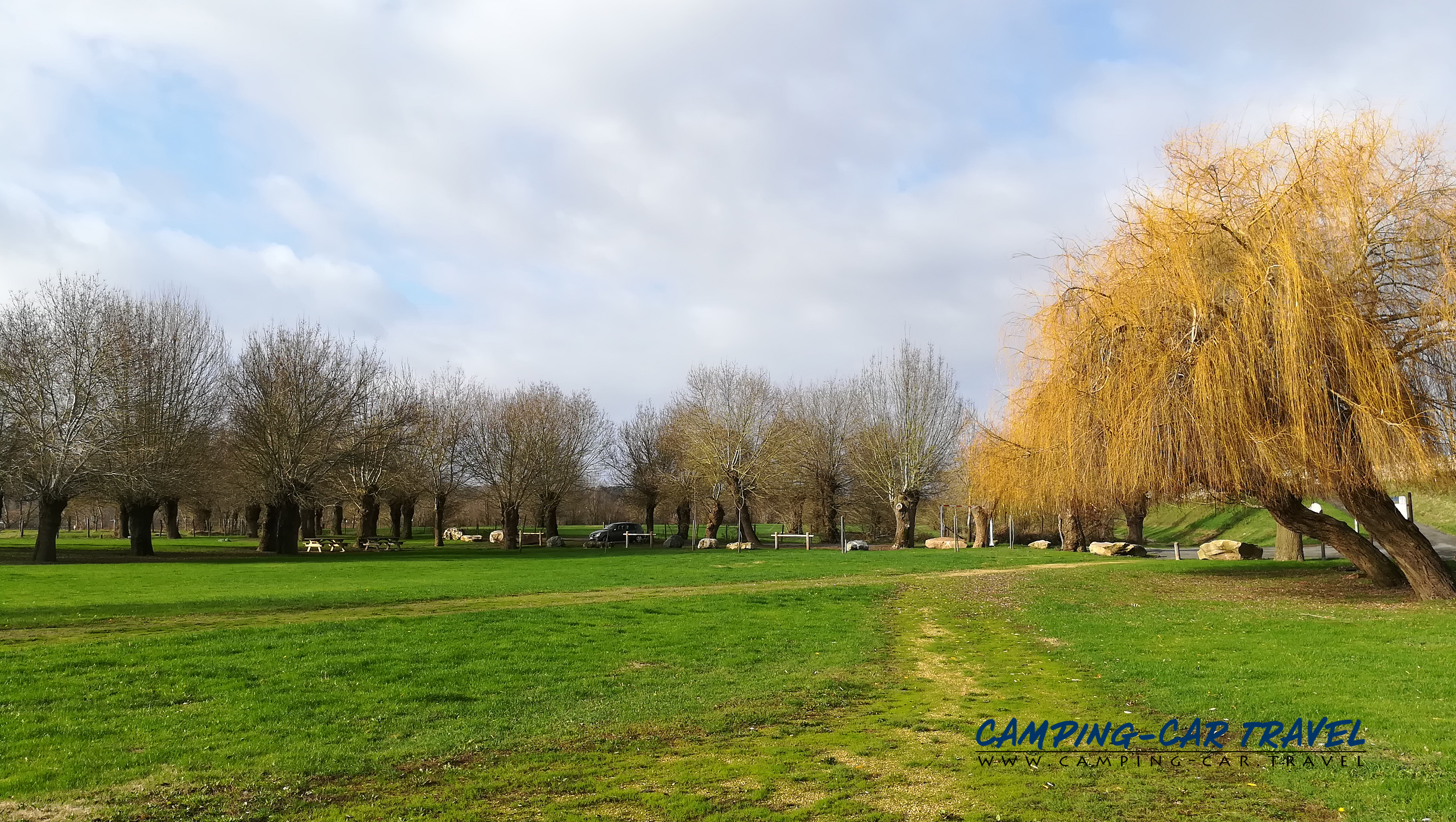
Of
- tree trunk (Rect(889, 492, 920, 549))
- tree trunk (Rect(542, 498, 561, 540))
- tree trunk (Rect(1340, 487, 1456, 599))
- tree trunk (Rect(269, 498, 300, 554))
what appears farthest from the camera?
tree trunk (Rect(542, 498, 561, 540))

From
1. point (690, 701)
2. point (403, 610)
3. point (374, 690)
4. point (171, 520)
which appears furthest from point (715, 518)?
point (690, 701)

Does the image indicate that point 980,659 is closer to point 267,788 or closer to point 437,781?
point 437,781

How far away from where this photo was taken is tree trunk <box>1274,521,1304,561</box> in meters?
31.2

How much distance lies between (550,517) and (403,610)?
46.9 m

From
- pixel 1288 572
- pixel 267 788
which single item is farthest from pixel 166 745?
pixel 1288 572

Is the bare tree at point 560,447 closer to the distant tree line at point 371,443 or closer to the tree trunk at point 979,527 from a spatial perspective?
the distant tree line at point 371,443

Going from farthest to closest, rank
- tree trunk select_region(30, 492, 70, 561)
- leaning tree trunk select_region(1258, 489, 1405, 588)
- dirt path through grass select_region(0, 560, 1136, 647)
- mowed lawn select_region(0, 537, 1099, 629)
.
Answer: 1. tree trunk select_region(30, 492, 70, 561)
2. leaning tree trunk select_region(1258, 489, 1405, 588)
3. mowed lawn select_region(0, 537, 1099, 629)
4. dirt path through grass select_region(0, 560, 1136, 647)

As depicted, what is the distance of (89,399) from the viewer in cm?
3816

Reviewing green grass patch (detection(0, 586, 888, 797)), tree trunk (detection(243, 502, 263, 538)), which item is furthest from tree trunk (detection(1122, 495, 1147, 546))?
tree trunk (detection(243, 502, 263, 538))

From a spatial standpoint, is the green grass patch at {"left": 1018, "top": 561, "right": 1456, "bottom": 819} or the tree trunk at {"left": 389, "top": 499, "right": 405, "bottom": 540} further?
the tree trunk at {"left": 389, "top": 499, "right": 405, "bottom": 540}

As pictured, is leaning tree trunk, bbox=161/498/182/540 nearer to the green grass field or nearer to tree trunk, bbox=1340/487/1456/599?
the green grass field

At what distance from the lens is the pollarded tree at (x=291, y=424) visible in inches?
1742

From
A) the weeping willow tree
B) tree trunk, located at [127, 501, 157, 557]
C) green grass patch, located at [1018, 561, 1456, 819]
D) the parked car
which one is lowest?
the parked car

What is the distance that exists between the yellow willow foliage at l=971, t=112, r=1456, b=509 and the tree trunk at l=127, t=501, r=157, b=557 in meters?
42.1
